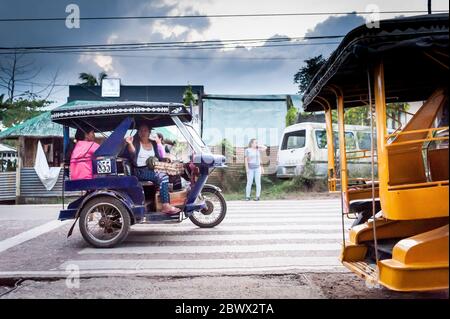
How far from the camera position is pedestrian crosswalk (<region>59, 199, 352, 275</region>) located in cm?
507

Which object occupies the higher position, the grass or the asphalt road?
the grass

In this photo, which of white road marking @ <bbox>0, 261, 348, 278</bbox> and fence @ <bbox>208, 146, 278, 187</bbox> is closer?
white road marking @ <bbox>0, 261, 348, 278</bbox>

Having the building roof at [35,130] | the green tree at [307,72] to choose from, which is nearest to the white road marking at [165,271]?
the building roof at [35,130]

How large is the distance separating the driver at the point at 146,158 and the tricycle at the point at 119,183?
105 mm

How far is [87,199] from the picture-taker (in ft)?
20.2

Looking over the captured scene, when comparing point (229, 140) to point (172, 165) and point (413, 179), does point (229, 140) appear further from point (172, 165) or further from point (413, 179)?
point (413, 179)

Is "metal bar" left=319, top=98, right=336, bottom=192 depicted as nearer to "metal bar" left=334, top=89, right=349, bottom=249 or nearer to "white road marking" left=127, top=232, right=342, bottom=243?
"metal bar" left=334, top=89, right=349, bottom=249

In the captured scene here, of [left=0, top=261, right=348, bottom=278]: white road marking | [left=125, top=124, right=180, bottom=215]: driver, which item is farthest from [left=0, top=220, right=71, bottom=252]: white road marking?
[left=125, top=124, right=180, bottom=215]: driver

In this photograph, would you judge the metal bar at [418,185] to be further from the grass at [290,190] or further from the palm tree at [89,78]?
the palm tree at [89,78]

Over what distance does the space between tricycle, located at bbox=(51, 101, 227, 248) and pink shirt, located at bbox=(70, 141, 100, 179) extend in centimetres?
12

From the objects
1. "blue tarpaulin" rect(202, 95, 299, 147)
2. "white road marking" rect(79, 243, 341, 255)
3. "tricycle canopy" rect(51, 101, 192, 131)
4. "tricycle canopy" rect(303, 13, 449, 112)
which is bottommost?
"white road marking" rect(79, 243, 341, 255)

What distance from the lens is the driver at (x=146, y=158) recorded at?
6.56m

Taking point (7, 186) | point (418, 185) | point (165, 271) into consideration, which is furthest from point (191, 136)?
point (7, 186)
